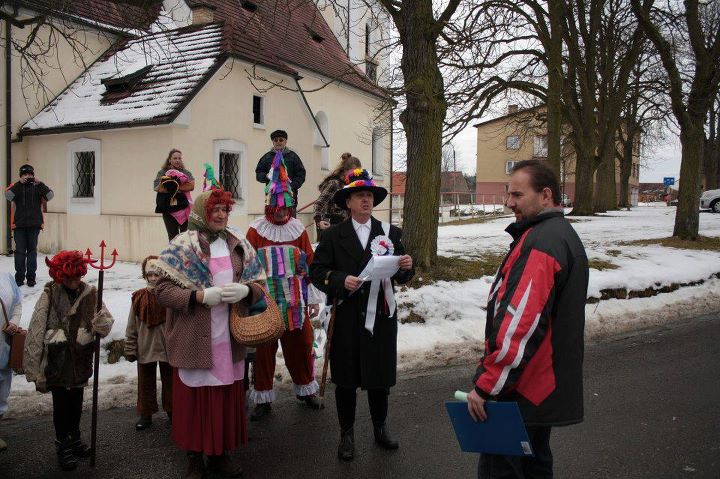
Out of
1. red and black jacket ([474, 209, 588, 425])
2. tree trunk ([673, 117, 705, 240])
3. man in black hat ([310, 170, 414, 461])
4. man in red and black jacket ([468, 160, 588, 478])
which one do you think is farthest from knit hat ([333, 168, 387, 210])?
tree trunk ([673, 117, 705, 240])

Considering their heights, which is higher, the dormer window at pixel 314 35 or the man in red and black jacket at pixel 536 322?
the dormer window at pixel 314 35

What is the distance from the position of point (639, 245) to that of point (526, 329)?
12.9 m

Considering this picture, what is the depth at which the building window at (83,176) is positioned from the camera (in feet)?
48.1

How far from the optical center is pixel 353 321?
438 cm

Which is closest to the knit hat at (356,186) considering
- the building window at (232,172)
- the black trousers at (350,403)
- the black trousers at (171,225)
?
the black trousers at (350,403)

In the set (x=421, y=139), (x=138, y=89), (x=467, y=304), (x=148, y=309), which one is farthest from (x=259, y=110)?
(x=148, y=309)

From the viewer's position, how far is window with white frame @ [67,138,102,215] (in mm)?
14148

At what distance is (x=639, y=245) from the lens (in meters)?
14.1

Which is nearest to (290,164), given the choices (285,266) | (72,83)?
(285,266)

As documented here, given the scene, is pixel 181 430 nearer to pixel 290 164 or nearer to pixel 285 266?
pixel 285 266

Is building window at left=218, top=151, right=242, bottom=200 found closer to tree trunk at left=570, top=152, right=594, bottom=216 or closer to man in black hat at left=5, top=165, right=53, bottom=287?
man in black hat at left=5, top=165, right=53, bottom=287

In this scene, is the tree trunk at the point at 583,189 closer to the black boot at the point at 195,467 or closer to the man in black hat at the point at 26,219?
the man in black hat at the point at 26,219

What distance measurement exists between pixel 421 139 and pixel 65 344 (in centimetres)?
652

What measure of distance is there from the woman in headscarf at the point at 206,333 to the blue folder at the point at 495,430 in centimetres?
174
